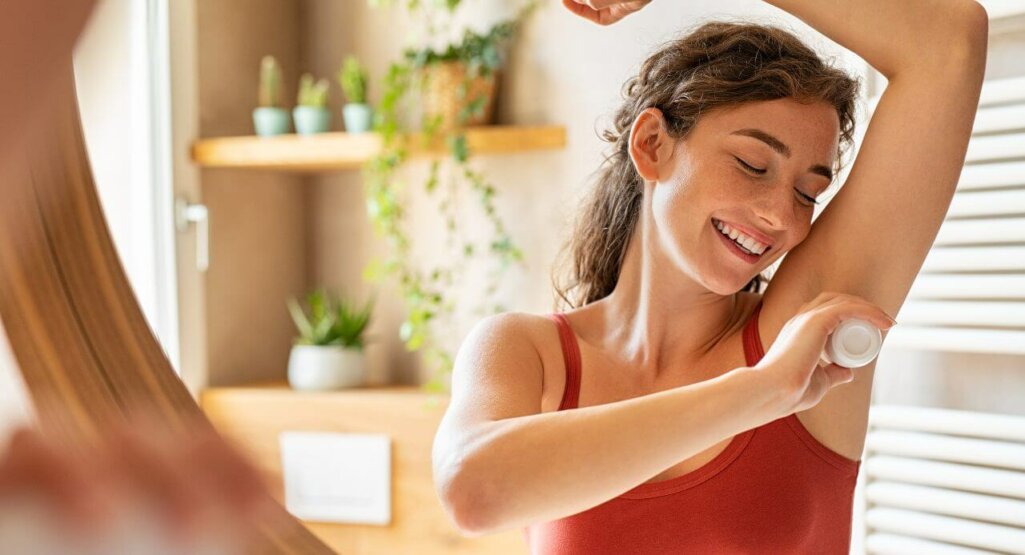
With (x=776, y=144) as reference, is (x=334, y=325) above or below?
below

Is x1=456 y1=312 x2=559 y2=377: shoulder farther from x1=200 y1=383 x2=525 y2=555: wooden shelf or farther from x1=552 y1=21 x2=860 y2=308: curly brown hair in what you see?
x1=200 y1=383 x2=525 y2=555: wooden shelf

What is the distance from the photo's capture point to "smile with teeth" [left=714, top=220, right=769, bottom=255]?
31.1 inches

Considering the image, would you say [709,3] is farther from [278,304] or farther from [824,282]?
[278,304]

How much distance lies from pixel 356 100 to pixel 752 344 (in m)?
1.27

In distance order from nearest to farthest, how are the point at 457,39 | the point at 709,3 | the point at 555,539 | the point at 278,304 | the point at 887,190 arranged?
1. the point at 887,190
2. the point at 555,539
3. the point at 709,3
4. the point at 457,39
5. the point at 278,304

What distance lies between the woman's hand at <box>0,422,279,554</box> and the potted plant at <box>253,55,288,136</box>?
2016 mm

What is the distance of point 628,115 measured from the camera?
3.18 feet

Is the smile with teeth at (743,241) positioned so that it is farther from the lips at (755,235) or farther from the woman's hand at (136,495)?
the woman's hand at (136,495)

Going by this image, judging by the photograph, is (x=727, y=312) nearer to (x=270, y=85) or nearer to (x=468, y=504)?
(x=468, y=504)

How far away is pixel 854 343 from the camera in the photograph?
1.93ft

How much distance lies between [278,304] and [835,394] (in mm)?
1594

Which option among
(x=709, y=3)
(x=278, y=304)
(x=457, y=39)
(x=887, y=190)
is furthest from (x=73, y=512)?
(x=278, y=304)

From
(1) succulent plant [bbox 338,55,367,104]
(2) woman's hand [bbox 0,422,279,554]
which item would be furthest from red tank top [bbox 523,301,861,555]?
(1) succulent plant [bbox 338,55,367,104]

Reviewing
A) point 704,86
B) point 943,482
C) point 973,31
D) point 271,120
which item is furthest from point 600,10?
point 271,120
